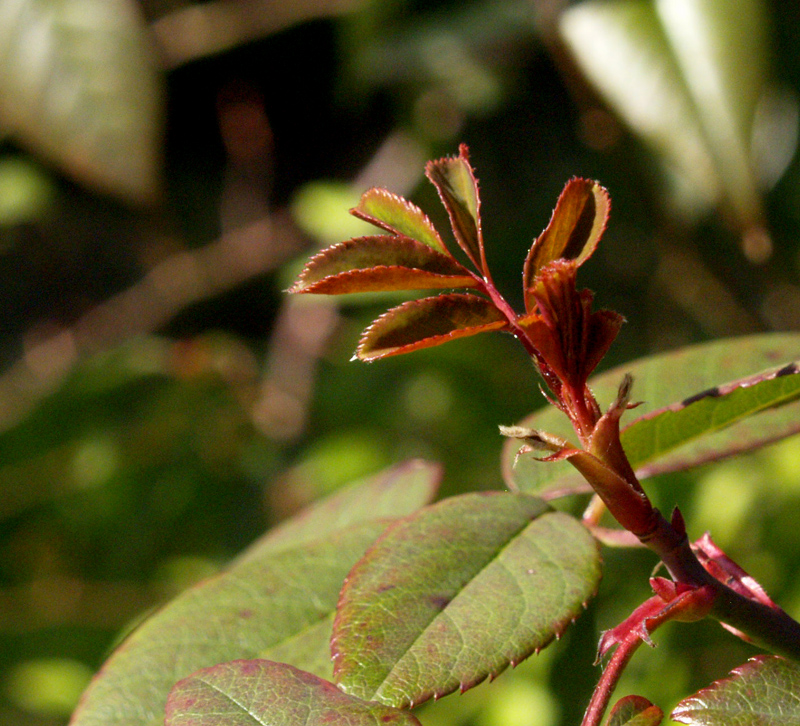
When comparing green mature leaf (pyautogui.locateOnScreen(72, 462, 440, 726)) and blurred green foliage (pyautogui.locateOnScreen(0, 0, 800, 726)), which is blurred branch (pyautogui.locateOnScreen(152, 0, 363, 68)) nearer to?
blurred green foliage (pyautogui.locateOnScreen(0, 0, 800, 726))

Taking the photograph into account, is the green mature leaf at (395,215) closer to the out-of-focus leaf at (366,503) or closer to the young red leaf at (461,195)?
the young red leaf at (461,195)

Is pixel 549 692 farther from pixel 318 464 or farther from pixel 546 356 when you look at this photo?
pixel 318 464

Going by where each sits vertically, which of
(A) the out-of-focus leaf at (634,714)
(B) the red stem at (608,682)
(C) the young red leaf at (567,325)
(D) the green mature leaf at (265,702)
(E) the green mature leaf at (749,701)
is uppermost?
(C) the young red leaf at (567,325)

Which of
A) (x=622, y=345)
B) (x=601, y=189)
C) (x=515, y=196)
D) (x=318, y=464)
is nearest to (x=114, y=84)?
(x=318, y=464)

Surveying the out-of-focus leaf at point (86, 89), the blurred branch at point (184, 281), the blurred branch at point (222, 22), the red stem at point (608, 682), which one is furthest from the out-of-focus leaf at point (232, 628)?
the blurred branch at point (222, 22)

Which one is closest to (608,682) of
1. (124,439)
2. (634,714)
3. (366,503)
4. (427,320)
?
(634,714)

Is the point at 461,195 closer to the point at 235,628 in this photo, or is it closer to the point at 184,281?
the point at 235,628

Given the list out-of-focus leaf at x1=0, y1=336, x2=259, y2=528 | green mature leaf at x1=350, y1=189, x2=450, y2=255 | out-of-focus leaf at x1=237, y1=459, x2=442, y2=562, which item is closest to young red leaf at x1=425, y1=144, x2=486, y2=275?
green mature leaf at x1=350, y1=189, x2=450, y2=255
